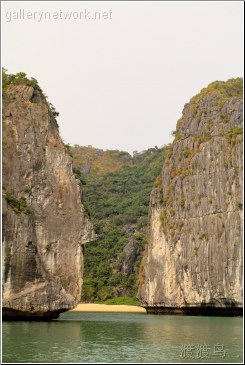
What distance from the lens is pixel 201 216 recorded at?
54.8 meters

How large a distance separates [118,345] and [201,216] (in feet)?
96.8

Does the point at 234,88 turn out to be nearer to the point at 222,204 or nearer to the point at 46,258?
the point at 222,204

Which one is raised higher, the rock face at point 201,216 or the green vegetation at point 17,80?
the green vegetation at point 17,80

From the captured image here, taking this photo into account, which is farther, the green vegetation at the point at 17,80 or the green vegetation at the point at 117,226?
→ the green vegetation at the point at 117,226

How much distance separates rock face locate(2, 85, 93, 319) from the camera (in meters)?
33.4

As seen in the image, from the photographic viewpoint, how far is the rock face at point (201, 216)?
51.7 meters

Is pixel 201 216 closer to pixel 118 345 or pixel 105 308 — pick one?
pixel 105 308

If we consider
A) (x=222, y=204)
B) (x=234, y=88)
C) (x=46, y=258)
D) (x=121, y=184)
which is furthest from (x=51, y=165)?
(x=121, y=184)

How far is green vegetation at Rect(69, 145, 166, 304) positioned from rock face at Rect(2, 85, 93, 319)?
1088 inches

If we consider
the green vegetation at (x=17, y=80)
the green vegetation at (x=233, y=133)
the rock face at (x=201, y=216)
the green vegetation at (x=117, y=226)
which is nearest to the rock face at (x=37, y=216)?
the green vegetation at (x=17, y=80)

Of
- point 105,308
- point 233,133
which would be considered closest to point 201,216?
point 233,133

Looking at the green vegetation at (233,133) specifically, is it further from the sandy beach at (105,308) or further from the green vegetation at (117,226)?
the sandy beach at (105,308)

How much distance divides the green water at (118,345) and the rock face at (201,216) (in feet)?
58.7

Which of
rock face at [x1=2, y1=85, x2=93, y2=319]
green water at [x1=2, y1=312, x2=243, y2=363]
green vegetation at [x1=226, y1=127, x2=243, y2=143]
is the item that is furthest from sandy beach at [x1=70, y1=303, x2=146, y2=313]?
green water at [x1=2, y1=312, x2=243, y2=363]
